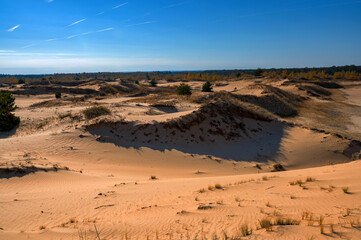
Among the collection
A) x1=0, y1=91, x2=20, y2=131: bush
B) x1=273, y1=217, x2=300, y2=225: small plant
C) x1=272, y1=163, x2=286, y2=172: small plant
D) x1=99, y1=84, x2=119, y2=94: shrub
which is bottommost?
x1=272, y1=163, x2=286, y2=172: small plant

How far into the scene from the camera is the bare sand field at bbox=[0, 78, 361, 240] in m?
4.53

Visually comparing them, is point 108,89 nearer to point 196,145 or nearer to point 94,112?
point 94,112

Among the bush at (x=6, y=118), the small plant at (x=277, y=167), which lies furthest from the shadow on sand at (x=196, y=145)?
the bush at (x=6, y=118)

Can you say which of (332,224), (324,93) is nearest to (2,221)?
(332,224)

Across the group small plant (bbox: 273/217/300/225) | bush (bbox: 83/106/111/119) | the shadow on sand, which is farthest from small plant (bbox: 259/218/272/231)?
bush (bbox: 83/106/111/119)

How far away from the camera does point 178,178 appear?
32.9 feet

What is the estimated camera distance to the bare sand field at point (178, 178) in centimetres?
453

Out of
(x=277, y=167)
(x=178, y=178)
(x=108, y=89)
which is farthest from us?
(x=108, y=89)

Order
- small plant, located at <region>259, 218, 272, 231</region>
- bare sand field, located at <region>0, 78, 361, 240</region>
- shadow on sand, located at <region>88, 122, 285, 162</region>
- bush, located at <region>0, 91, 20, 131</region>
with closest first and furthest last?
small plant, located at <region>259, 218, 272, 231</region>, bare sand field, located at <region>0, 78, 361, 240</region>, shadow on sand, located at <region>88, 122, 285, 162</region>, bush, located at <region>0, 91, 20, 131</region>

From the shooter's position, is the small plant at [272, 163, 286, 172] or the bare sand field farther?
the small plant at [272, 163, 286, 172]

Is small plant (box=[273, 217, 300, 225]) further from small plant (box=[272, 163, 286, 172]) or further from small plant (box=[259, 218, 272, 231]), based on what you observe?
small plant (box=[272, 163, 286, 172])

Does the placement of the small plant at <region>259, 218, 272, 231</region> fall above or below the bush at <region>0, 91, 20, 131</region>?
below

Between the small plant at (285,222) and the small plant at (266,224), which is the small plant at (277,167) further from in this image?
the small plant at (266,224)

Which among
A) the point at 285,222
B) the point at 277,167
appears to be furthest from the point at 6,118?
the point at 285,222
